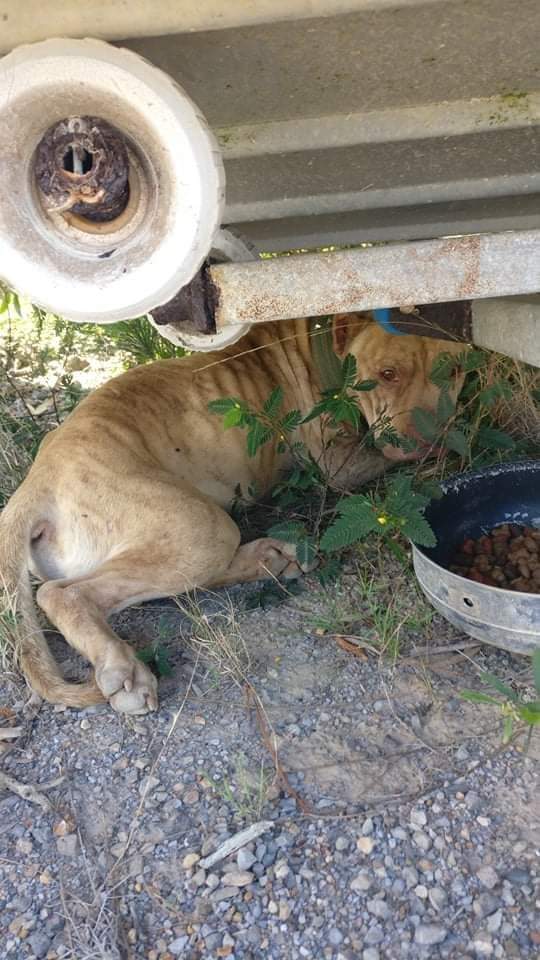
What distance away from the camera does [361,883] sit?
198 cm

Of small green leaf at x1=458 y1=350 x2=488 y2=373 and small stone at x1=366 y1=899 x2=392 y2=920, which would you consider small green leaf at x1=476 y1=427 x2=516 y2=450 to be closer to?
small green leaf at x1=458 y1=350 x2=488 y2=373

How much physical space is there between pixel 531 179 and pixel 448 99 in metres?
0.60

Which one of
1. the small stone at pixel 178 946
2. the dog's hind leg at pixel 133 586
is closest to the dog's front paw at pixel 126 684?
the dog's hind leg at pixel 133 586

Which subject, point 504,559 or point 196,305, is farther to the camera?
point 504,559

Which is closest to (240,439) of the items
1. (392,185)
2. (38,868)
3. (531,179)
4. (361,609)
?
(361,609)

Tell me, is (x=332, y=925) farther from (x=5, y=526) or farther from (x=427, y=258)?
(x=5, y=526)

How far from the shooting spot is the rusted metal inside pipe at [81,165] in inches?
76.3

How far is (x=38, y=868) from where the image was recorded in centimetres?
217

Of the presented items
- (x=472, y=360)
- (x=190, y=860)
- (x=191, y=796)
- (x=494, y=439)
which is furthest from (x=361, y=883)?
(x=472, y=360)

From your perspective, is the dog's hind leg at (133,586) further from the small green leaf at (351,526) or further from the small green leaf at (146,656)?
the small green leaf at (351,526)

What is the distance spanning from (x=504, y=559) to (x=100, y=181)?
1981 millimetres

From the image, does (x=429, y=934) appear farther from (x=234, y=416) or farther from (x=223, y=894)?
(x=234, y=416)

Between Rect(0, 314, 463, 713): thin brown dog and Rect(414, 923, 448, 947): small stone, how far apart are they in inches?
43.4

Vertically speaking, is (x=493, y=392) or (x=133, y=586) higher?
(x=493, y=392)
